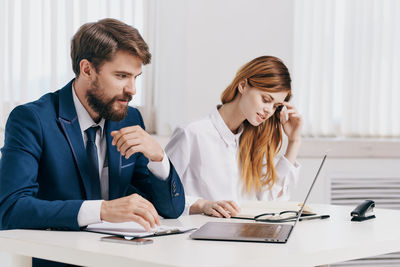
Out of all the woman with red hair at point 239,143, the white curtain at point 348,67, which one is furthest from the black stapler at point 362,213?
the white curtain at point 348,67

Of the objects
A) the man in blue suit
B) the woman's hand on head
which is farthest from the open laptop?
the woman's hand on head

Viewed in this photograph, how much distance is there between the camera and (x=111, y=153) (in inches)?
66.4

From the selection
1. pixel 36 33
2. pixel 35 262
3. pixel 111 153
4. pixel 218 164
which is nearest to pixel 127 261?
pixel 35 262

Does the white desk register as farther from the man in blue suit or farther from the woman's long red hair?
the woman's long red hair

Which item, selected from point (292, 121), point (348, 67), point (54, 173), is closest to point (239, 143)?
point (292, 121)

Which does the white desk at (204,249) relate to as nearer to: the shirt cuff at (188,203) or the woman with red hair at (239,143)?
the shirt cuff at (188,203)

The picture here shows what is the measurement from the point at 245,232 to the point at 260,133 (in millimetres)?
1045

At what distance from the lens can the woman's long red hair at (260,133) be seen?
7.30ft

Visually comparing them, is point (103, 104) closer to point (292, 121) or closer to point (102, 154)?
point (102, 154)

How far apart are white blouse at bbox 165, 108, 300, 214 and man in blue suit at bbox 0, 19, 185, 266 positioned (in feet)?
1.37

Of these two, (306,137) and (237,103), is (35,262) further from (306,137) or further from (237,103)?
(306,137)

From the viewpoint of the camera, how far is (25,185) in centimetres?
144

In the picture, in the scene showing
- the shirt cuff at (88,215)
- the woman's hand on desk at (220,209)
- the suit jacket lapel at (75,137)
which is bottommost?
the woman's hand on desk at (220,209)

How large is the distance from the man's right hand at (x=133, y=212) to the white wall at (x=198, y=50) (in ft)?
5.29
